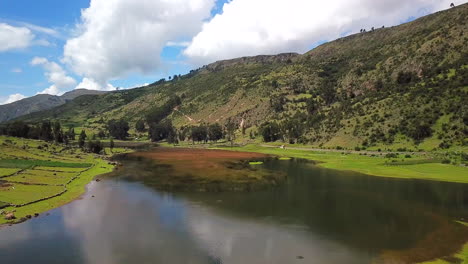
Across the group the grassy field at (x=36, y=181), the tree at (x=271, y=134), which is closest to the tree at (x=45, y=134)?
the grassy field at (x=36, y=181)

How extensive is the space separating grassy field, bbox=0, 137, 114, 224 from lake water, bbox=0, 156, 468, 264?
331 cm

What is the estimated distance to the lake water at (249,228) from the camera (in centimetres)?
2827

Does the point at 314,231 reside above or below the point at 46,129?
below

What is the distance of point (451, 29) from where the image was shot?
156 m

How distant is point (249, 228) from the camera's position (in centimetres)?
3594

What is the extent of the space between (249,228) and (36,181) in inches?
1659

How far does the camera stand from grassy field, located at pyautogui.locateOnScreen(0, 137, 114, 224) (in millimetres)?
43916

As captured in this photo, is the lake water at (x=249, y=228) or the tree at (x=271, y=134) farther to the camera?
the tree at (x=271, y=134)

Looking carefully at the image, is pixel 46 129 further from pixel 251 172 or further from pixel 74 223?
pixel 74 223

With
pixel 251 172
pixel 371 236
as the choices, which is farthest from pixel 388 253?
pixel 251 172

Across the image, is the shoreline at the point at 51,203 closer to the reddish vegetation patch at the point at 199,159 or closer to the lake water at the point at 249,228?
the lake water at the point at 249,228

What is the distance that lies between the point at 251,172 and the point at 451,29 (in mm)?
135353

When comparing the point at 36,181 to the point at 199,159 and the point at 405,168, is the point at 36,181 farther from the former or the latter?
the point at 405,168

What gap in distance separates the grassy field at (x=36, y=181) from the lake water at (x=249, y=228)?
3.31 meters
